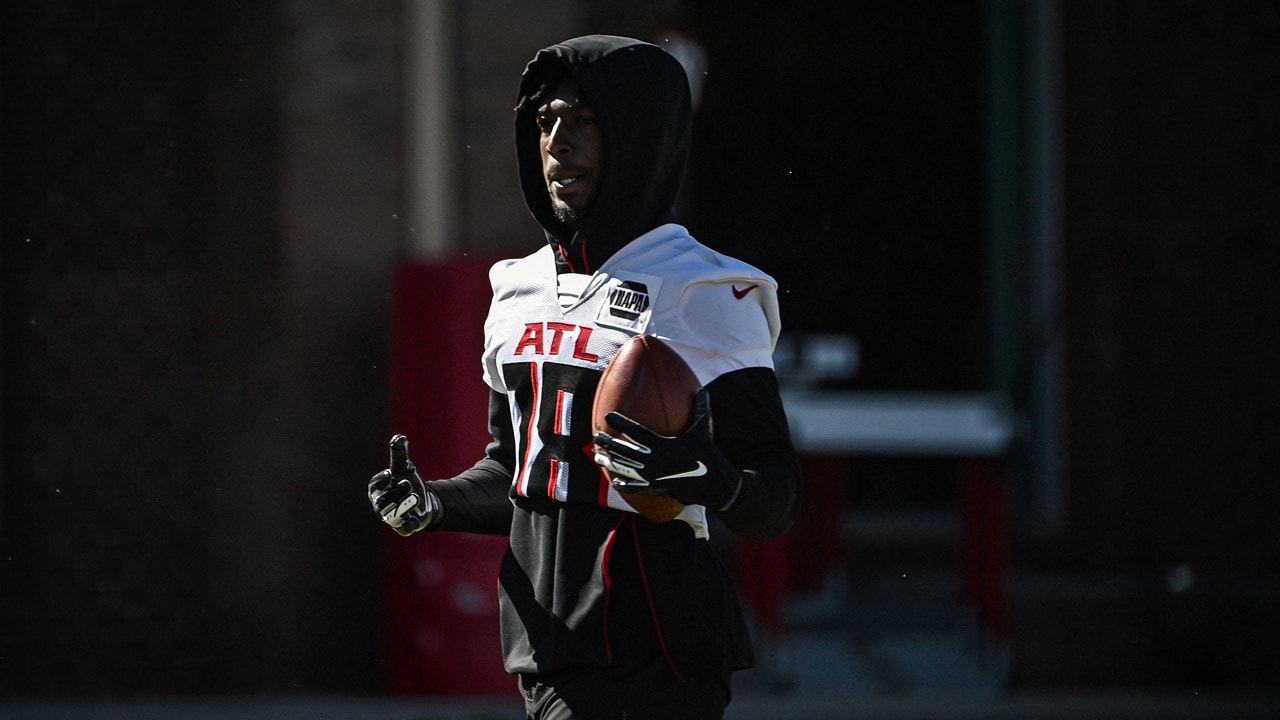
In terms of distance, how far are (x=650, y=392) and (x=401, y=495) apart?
55 cm

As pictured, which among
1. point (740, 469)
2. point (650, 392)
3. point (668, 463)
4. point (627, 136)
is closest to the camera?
point (668, 463)

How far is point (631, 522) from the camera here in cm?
295

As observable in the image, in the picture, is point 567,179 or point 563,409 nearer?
point 563,409

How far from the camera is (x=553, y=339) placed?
9.81 feet

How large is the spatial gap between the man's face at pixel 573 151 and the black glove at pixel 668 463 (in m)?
0.57

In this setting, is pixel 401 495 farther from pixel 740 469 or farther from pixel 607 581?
pixel 740 469

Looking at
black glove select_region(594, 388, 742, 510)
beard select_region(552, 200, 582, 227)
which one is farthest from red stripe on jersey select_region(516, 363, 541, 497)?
black glove select_region(594, 388, 742, 510)

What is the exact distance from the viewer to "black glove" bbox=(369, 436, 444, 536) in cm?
296

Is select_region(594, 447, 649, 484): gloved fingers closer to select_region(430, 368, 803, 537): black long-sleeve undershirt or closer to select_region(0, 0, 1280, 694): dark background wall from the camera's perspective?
select_region(430, 368, 803, 537): black long-sleeve undershirt

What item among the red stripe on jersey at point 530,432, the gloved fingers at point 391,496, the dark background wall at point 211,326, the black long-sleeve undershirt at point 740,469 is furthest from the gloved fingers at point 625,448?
the dark background wall at point 211,326

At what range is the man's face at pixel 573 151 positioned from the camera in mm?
3035

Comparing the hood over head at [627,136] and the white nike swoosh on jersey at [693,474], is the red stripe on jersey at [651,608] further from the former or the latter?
the hood over head at [627,136]

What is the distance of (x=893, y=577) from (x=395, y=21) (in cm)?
406

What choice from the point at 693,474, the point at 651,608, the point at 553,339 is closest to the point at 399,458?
the point at 553,339
